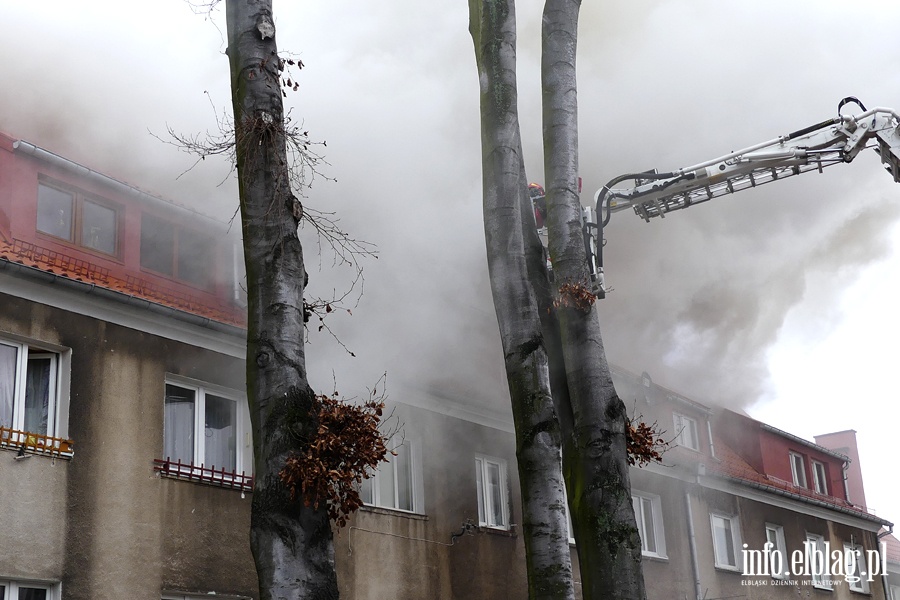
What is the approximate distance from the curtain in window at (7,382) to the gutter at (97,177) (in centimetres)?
222

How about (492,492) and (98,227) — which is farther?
(492,492)

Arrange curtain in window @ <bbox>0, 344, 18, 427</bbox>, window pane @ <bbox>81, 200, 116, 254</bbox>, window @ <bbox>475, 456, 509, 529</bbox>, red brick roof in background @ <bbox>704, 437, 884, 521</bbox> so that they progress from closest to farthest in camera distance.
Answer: curtain in window @ <bbox>0, 344, 18, 427</bbox>, window pane @ <bbox>81, 200, 116, 254</bbox>, window @ <bbox>475, 456, 509, 529</bbox>, red brick roof in background @ <bbox>704, 437, 884, 521</bbox>

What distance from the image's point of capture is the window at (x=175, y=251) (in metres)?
12.6

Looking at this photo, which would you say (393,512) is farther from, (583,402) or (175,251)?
(583,402)

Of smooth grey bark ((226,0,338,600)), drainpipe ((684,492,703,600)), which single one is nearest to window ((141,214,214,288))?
smooth grey bark ((226,0,338,600))

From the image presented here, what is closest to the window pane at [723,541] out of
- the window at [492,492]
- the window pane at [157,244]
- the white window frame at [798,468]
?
the white window frame at [798,468]

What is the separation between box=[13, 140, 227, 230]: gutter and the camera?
11469mm

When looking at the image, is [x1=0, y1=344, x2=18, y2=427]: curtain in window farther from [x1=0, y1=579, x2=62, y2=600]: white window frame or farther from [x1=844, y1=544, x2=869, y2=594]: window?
[x1=844, y1=544, x2=869, y2=594]: window

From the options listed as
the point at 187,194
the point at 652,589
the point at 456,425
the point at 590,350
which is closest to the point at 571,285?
the point at 590,350

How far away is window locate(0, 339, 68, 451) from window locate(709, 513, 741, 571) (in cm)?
1428

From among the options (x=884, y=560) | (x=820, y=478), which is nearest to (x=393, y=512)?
(x=820, y=478)

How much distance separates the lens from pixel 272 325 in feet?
20.6

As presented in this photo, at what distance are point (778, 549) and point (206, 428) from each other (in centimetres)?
1525

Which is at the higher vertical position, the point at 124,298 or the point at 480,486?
the point at 124,298
